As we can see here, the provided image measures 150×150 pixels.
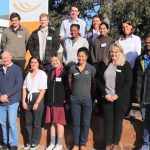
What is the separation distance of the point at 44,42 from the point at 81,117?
77.9 inches

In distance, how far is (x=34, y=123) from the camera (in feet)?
28.1

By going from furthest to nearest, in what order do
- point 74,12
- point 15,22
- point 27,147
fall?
point 74,12, point 15,22, point 27,147

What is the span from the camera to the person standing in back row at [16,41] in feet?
30.5

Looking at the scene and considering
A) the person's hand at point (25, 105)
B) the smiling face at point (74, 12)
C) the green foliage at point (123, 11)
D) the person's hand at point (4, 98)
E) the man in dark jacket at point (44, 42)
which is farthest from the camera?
the green foliage at point (123, 11)

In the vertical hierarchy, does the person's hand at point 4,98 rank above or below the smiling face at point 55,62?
below

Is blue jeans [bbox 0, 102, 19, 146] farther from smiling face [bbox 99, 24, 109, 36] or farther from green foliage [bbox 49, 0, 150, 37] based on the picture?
green foliage [bbox 49, 0, 150, 37]

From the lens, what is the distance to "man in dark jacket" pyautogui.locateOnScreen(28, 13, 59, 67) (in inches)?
358

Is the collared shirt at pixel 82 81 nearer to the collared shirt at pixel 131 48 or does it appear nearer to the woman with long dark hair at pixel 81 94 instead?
the woman with long dark hair at pixel 81 94

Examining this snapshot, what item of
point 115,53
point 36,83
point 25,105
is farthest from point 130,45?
point 25,105

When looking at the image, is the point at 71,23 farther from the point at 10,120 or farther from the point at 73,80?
the point at 10,120

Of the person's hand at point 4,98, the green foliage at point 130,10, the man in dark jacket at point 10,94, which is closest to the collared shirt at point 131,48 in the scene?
the man in dark jacket at point 10,94

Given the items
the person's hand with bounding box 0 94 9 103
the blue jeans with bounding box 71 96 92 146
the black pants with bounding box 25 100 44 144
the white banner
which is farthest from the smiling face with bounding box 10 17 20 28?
the white banner

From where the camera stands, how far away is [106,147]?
795 cm

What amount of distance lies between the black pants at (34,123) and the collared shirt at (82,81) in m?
0.91
